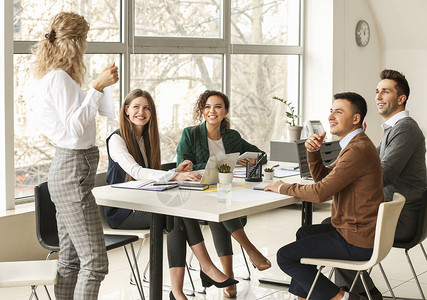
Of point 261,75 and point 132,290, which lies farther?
point 261,75

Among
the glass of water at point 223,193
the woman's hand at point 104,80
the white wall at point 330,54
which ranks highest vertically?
the white wall at point 330,54

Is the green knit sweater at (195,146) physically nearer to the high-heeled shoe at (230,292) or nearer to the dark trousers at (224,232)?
the dark trousers at (224,232)

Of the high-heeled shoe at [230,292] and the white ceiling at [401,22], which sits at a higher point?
the white ceiling at [401,22]

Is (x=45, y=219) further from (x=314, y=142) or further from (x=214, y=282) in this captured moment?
(x=314, y=142)

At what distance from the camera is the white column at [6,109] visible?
4.85 meters

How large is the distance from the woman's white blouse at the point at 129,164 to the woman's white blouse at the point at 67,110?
883mm

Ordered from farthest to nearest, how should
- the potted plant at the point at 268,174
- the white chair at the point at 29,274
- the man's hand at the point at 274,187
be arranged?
the potted plant at the point at 268,174 → the man's hand at the point at 274,187 → the white chair at the point at 29,274

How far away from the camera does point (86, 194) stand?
3.14 metres

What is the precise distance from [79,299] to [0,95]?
223 cm

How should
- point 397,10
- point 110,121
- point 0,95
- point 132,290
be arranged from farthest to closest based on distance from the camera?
point 397,10 → point 110,121 → point 0,95 → point 132,290

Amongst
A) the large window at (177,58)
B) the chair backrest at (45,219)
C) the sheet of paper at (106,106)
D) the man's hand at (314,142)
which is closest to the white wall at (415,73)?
the large window at (177,58)

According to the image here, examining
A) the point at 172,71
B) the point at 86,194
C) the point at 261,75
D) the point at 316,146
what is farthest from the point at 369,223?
the point at 261,75

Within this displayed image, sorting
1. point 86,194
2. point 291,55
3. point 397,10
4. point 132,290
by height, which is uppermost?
point 397,10

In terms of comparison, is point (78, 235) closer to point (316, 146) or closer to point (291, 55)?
point (316, 146)
